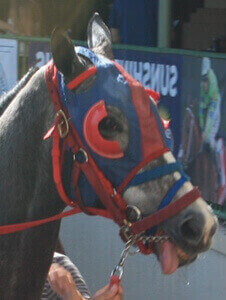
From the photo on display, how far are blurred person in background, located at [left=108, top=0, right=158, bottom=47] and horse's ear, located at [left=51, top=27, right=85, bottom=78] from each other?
13.5ft

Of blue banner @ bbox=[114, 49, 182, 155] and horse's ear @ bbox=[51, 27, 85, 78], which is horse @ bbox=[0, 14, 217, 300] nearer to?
horse's ear @ bbox=[51, 27, 85, 78]

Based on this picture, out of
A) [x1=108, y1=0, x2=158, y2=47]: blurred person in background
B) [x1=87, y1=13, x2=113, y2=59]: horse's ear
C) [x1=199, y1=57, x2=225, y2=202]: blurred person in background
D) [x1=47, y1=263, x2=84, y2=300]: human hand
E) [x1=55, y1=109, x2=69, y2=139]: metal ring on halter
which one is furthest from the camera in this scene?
[x1=108, y1=0, x2=158, y2=47]: blurred person in background

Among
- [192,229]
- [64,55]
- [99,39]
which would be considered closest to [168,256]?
[192,229]

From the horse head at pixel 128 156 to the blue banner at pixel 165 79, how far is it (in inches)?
104

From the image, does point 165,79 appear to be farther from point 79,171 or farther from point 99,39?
point 79,171

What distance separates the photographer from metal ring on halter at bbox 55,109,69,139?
3.21m

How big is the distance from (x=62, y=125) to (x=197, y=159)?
2.57m

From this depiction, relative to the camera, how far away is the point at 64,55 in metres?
3.12

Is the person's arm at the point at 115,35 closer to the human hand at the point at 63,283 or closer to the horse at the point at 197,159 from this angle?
the horse at the point at 197,159

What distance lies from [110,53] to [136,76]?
9.01 ft

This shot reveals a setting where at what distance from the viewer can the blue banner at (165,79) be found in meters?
5.89

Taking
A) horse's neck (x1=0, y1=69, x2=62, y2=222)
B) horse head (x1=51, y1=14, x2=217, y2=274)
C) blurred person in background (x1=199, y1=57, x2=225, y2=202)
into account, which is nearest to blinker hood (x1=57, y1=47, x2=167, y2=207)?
horse head (x1=51, y1=14, x2=217, y2=274)

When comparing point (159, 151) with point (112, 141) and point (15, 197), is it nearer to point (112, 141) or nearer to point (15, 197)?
point (112, 141)

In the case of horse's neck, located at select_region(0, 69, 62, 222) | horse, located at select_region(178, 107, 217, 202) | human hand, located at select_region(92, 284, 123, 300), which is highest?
horse's neck, located at select_region(0, 69, 62, 222)
